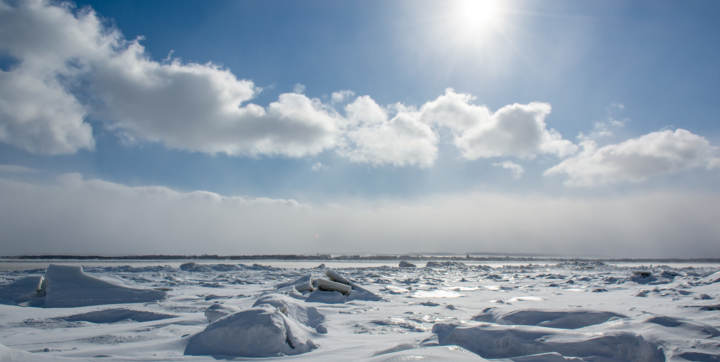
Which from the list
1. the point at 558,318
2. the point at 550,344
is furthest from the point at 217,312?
the point at 558,318

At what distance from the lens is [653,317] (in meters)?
4.23

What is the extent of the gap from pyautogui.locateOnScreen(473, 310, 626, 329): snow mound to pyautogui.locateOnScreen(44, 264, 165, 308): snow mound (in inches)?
268

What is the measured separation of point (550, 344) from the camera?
11.0 feet

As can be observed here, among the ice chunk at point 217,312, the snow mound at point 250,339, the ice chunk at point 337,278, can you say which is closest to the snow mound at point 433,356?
the snow mound at point 250,339

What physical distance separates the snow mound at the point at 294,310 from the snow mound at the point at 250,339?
0.91 meters

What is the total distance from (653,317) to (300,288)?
6.73 meters

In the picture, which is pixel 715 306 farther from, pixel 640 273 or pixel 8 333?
pixel 8 333

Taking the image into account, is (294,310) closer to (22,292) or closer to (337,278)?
(337,278)

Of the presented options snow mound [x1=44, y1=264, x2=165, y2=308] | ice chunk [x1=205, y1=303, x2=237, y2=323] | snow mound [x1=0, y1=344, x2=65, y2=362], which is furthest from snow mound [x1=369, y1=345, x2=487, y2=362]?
snow mound [x1=44, y1=264, x2=165, y2=308]

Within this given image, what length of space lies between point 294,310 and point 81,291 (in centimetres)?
509

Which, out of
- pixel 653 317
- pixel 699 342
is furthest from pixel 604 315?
pixel 699 342

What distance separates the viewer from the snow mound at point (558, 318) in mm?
4285

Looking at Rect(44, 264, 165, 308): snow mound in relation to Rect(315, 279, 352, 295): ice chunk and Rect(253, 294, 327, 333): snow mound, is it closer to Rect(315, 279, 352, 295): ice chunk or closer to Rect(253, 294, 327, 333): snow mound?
Rect(315, 279, 352, 295): ice chunk

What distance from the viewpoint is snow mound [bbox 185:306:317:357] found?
3.59 meters
